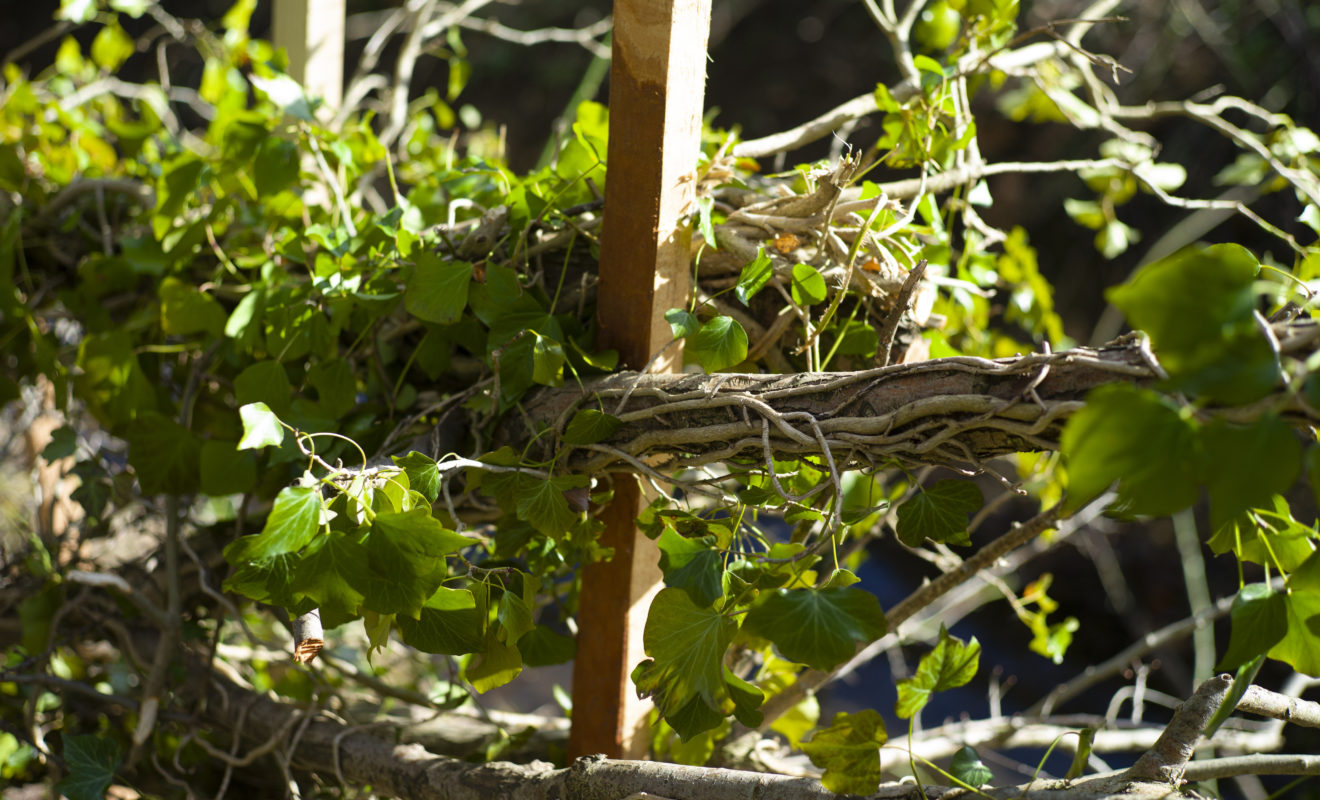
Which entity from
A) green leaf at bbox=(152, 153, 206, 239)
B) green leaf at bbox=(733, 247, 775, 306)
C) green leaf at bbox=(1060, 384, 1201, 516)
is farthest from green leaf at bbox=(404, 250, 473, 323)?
green leaf at bbox=(1060, 384, 1201, 516)

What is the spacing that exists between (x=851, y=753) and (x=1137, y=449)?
0.94 ft

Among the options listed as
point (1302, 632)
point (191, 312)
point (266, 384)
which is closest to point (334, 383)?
point (266, 384)

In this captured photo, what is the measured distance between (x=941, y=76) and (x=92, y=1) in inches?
34.3

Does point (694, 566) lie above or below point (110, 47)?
below

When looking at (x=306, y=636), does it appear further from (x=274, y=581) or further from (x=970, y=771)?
(x=970, y=771)

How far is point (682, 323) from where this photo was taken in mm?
508

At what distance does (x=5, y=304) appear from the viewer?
32.7 inches

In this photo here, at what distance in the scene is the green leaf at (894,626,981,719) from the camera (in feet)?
1.85

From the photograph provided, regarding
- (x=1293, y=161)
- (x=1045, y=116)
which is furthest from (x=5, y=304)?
(x=1293, y=161)

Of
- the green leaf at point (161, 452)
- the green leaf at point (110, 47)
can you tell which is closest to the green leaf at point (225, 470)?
the green leaf at point (161, 452)

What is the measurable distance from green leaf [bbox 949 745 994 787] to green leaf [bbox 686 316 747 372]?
0.90 ft

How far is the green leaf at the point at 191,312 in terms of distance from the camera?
2.29 ft

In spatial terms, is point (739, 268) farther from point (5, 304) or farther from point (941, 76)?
point (5, 304)

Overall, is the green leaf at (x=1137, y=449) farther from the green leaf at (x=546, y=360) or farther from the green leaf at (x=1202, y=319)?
the green leaf at (x=546, y=360)
